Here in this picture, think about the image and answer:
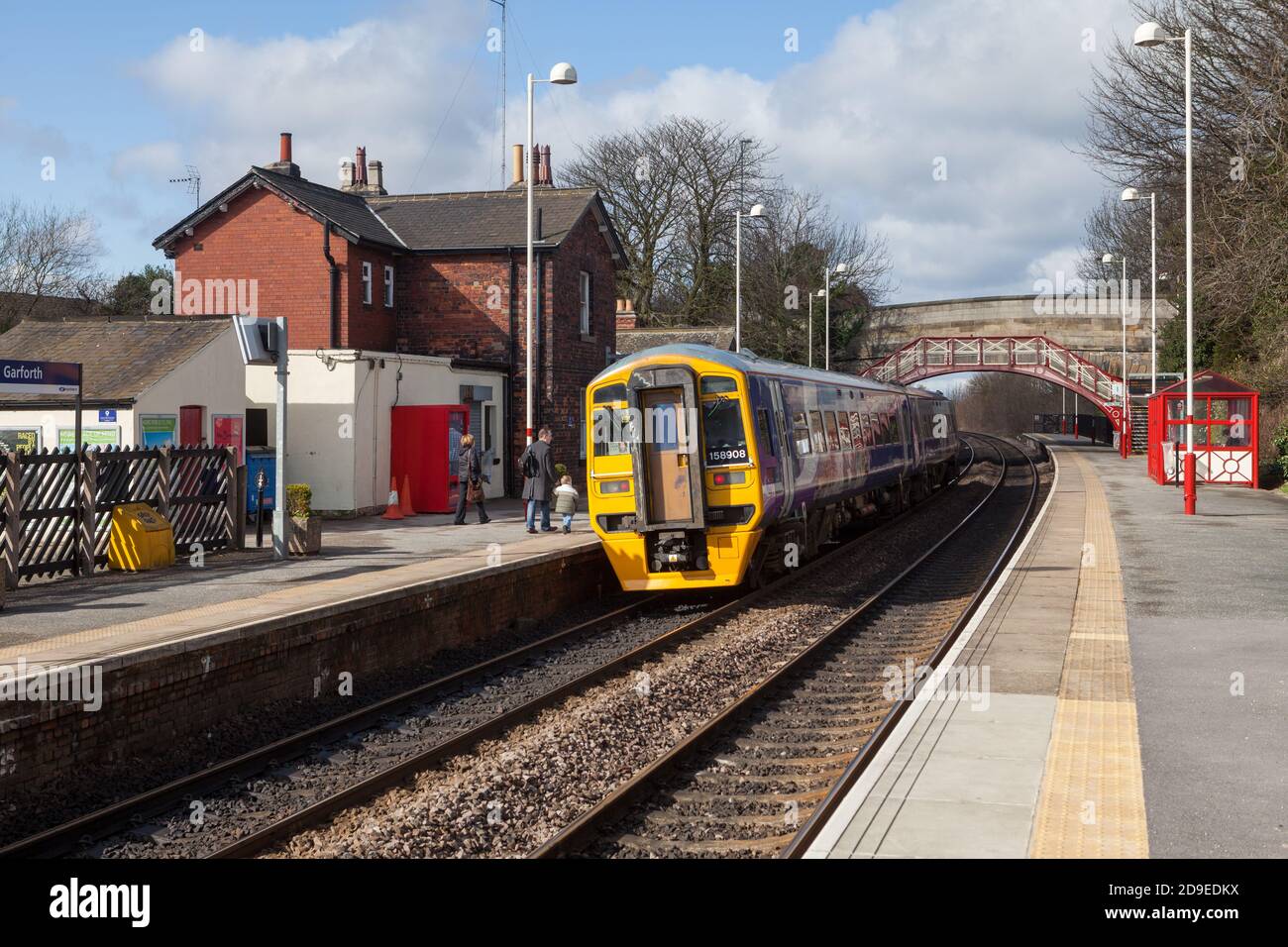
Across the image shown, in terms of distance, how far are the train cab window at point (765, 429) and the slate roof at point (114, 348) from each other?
922 centimetres

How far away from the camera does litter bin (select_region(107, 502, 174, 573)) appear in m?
15.2

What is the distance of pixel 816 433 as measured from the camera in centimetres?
1833

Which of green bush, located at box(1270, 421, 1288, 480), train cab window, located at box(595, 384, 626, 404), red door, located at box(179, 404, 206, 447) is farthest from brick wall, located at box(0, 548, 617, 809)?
green bush, located at box(1270, 421, 1288, 480)

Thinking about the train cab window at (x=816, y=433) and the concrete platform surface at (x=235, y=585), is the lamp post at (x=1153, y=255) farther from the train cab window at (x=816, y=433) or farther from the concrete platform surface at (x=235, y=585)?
the concrete platform surface at (x=235, y=585)

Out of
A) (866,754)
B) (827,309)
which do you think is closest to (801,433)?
(866,754)

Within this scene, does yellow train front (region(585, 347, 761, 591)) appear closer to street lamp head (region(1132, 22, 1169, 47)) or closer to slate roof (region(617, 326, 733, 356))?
street lamp head (region(1132, 22, 1169, 47))

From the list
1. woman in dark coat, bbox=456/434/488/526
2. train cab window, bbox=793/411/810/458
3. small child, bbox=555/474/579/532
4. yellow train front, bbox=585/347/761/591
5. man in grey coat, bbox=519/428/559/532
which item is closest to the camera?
yellow train front, bbox=585/347/761/591

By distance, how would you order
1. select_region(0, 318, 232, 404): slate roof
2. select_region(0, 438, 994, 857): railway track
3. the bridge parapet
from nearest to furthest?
select_region(0, 438, 994, 857): railway track, select_region(0, 318, 232, 404): slate roof, the bridge parapet

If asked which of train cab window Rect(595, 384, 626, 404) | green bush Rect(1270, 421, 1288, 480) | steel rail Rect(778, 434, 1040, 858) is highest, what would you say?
train cab window Rect(595, 384, 626, 404)

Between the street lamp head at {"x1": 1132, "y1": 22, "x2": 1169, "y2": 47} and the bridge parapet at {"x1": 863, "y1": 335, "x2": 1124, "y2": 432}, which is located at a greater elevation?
the street lamp head at {"x1": 1132, "y1": 22, "x2": 1169, "y2": 47}

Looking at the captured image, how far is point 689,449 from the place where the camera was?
15.1m

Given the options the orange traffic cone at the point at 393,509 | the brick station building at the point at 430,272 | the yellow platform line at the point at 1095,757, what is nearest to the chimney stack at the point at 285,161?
the brick station building at the point at 430,272

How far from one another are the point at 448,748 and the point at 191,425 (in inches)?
487

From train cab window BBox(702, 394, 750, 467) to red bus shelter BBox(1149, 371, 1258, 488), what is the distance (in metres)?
16.8
